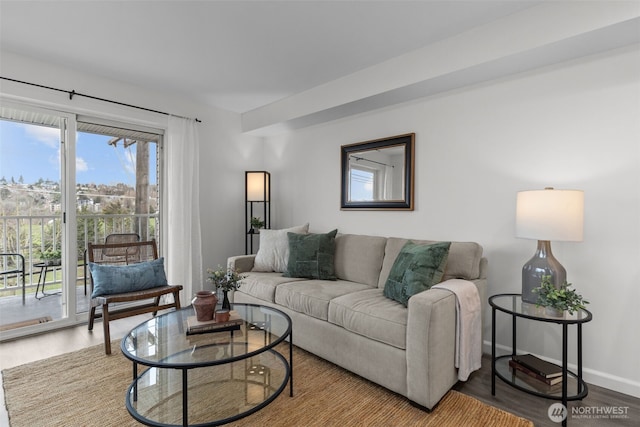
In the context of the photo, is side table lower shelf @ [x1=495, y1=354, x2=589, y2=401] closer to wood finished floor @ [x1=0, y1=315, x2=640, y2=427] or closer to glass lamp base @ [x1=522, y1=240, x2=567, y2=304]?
wood finished floor @ [x1=0, y1=315, x2=640, y2=427]

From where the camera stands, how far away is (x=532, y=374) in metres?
2.03

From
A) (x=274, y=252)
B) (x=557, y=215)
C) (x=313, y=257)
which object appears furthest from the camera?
(x=274, y=252)

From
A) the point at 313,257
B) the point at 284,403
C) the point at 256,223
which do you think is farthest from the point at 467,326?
the point at 256,223

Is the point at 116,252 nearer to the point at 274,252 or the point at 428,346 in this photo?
the point at 274,252

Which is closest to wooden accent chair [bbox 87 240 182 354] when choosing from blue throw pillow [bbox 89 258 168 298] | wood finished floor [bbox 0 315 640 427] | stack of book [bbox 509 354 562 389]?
blue throw pillow [bbox 89 258 168 298]

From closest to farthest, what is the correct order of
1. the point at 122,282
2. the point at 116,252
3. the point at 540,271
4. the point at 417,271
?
1. the point at 540,271
2. the point at 417,271
3. the point at 122,282
4. the point at 116,252

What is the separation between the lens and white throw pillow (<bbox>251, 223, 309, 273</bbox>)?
331cm

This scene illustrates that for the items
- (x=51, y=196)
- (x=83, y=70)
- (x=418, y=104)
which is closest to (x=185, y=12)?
(x=83, y=70)

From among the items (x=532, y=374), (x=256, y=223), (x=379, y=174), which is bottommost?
(x=532, y=374)

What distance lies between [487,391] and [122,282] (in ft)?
9.67

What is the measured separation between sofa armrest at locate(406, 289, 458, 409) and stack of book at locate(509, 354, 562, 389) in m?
0.58

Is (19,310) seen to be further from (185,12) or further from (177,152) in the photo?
(185,12)

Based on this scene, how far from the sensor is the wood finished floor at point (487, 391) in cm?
175

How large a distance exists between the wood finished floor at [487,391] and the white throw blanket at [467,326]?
131 millimetres
